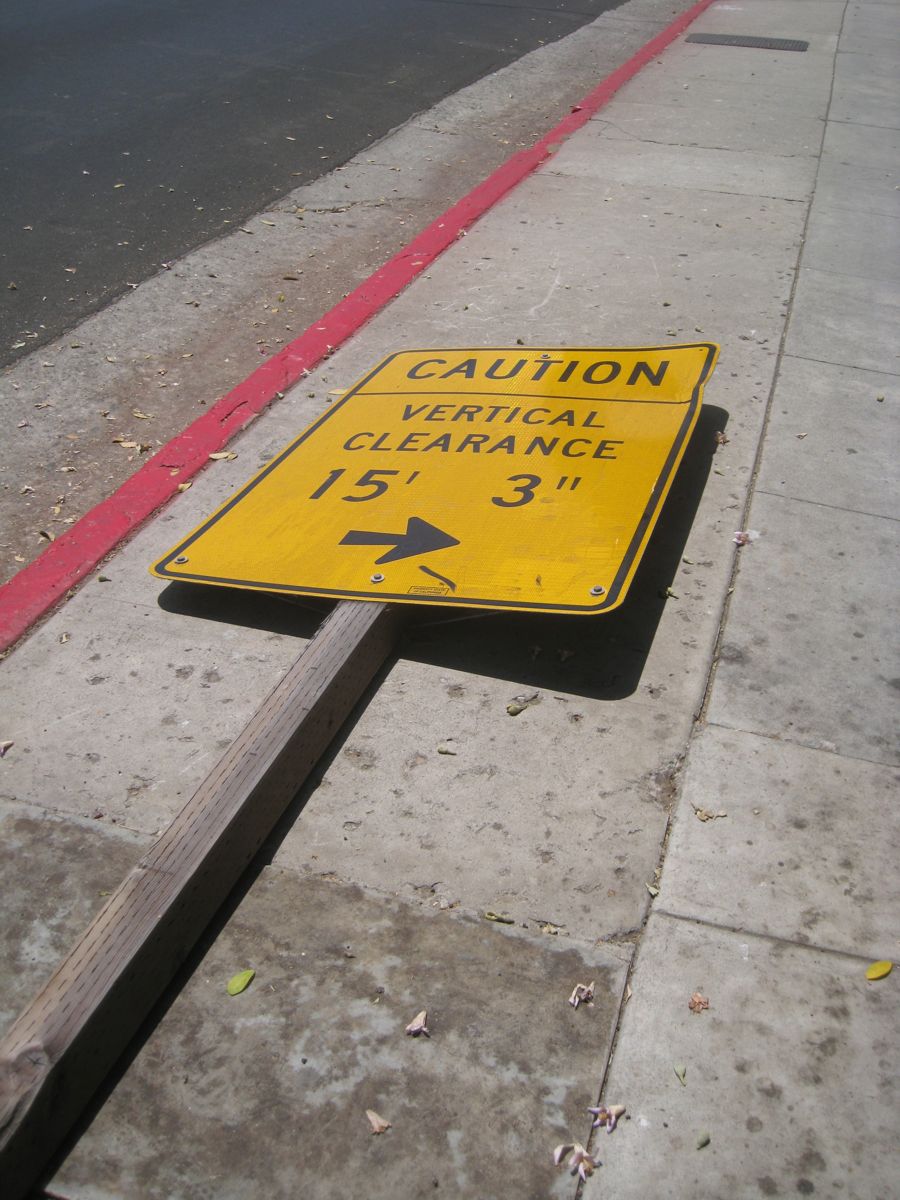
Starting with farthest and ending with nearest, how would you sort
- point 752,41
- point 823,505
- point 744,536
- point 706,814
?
1. point 752,41
2. point 823,505
3. point 744,536
4. point 706,814

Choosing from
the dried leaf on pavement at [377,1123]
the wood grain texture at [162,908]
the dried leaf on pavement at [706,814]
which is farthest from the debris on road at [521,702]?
the dried leaf on pavement at [377,1123]

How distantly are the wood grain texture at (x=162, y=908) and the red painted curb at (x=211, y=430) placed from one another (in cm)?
119

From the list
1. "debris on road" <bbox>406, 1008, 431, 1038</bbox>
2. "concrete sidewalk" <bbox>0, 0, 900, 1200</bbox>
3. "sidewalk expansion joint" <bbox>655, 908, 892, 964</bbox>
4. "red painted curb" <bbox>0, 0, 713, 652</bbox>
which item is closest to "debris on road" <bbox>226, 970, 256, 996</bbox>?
"concrete sidewalk" <bbox>0, 0, 900, 1200</bbox>

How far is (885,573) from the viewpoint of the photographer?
411 cm

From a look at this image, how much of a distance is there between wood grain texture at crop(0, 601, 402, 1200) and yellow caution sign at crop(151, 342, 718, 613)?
338mm

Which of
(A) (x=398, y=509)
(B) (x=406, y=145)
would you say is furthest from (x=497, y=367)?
(B) (x=406, y=145)

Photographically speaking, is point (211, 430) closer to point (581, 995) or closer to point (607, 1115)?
point (581, 995)

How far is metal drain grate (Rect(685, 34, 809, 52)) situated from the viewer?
43.1 feet

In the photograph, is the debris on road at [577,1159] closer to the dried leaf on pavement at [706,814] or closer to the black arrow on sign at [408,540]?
the dried leaf on pavement at [706,814]

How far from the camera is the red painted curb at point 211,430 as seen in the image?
412cm

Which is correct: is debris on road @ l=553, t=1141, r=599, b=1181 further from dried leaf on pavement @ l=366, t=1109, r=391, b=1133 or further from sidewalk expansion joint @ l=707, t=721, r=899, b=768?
sidewalk expansion joint @ l=707, t=721, r=899, b=768

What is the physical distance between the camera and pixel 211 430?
16.9 feet

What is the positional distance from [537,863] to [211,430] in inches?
114

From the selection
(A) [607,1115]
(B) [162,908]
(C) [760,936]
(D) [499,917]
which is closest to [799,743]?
(C) [760,936]
